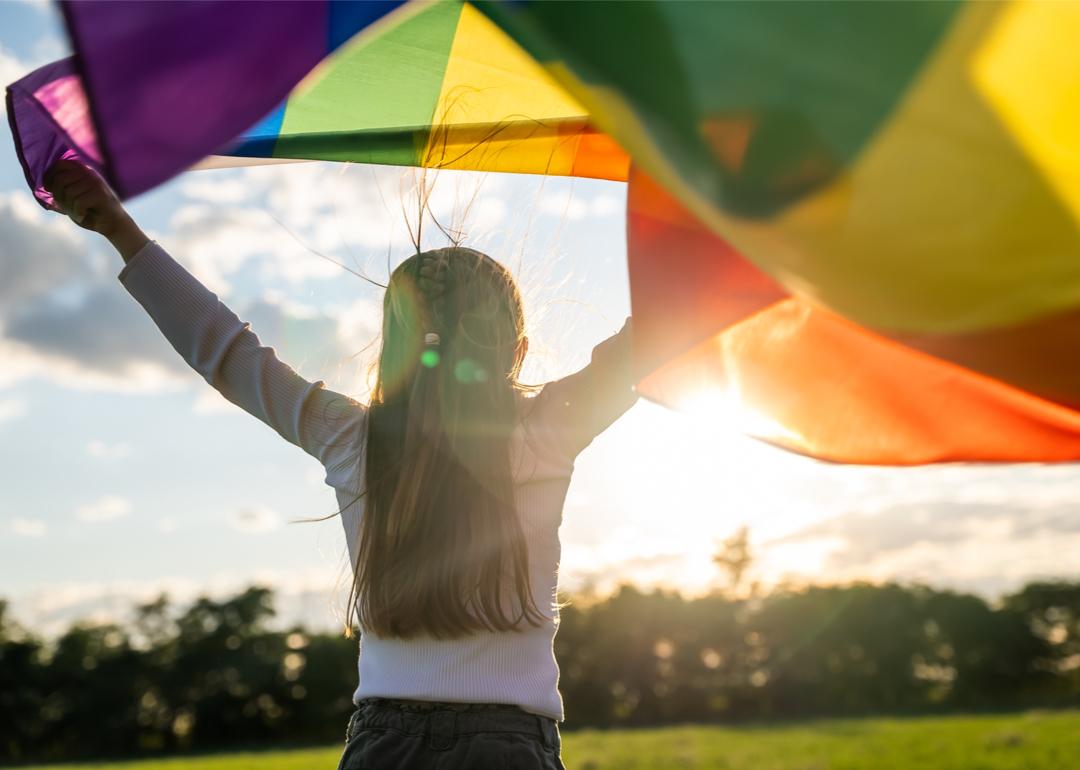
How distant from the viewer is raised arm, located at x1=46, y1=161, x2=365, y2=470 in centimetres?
242

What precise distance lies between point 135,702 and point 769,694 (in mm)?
25522

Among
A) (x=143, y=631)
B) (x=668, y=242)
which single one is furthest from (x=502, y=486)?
(x=143, y=631)

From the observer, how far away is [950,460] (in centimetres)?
248

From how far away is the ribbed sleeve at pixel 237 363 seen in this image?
7.94 ft

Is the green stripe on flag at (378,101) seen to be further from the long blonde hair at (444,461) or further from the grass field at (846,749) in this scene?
the grass field at (846,749)

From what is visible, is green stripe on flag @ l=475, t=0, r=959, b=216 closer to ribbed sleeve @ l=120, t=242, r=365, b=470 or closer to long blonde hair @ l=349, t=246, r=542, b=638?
long blonde hair @ l=349, t=246, r=542, b=638

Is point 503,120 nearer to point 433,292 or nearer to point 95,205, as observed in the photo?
point 433,292

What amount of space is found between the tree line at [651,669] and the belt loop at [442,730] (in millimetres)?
32319

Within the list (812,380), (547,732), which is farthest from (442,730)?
(812,380)

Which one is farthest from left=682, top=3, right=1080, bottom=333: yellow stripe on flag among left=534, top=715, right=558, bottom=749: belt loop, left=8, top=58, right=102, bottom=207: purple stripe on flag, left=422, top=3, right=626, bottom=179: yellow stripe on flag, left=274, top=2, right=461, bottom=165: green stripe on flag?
left=274, top=2, right=461, bottom=165: green stripe on flag

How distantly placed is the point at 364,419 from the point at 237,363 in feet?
1.11

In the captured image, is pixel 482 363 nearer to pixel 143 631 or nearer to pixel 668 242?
pixel 668 242

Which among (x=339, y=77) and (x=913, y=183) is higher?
(x=339, y=77)

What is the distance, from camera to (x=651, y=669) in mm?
36781
